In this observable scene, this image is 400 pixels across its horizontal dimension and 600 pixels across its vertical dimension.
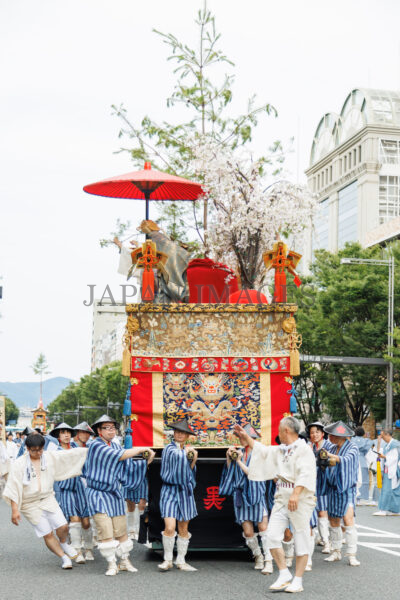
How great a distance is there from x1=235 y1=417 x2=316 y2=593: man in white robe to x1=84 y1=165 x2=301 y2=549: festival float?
181cm

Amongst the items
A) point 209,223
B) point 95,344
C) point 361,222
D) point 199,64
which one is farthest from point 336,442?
point 95,344

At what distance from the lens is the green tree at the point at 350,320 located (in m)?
32.8

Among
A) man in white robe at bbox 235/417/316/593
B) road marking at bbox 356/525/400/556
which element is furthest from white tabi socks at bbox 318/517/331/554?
man in white robe at bbox 235/417/316/593

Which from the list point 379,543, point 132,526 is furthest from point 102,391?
point 379,543

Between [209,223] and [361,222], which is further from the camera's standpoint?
[361,222]

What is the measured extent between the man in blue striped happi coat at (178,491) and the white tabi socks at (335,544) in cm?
192

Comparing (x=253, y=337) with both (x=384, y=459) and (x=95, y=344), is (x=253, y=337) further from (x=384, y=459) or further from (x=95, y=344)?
(x=95, y=344)

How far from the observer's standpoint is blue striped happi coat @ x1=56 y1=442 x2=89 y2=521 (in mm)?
10086

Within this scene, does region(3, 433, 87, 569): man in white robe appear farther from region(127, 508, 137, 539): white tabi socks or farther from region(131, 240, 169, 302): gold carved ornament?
region(127, 508, 137, 539): white tabi socks

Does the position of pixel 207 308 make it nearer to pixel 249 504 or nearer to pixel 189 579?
pixel 249 504

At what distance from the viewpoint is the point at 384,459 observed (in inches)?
691

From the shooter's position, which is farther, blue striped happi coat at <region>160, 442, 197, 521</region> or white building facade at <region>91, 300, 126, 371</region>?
white building facade at <region>91, 300, 126, 371</region>

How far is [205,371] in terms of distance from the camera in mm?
10383

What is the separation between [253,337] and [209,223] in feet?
10.1
